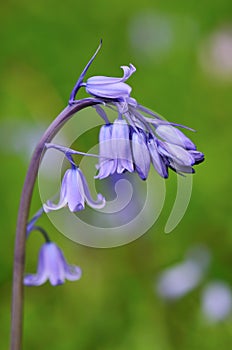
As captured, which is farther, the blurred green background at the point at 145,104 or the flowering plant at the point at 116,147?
the blurred green background at the point at 145,104

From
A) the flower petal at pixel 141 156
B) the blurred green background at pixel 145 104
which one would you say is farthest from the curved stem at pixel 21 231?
the blurred green background at pixel 145 104

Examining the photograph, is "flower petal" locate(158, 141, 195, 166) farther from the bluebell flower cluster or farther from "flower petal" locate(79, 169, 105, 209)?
"flower petal" locate(79, 169, 105, 209)

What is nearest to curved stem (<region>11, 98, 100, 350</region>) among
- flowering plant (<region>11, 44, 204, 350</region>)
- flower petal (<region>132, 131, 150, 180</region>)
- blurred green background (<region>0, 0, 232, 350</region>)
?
flowering plant (<region>11, 44, 204, 350</region>)

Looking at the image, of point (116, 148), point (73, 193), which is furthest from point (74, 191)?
point (116, 148)

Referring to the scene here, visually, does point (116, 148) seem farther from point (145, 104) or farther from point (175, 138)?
point (145, 104)

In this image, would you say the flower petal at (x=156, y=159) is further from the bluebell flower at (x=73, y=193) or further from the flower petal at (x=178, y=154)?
the bluebell flower at (x=73, y=193)

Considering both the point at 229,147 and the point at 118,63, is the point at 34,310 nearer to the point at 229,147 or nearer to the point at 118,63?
the point at 229,147
